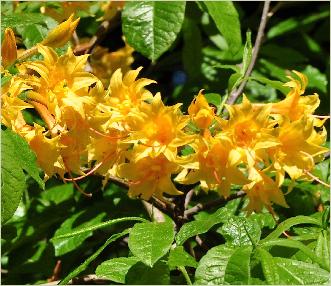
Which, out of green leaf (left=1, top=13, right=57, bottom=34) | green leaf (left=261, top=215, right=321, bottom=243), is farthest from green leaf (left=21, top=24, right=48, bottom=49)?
green leaf (left=261, top=215, right=321, bottom=243)

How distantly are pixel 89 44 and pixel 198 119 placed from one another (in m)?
0.99

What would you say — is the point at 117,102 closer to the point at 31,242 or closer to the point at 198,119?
the point at 198,119

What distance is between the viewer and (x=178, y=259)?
1380 millimetres

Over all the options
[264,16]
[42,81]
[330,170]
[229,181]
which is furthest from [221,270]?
[264,16]

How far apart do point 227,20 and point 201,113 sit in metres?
0.74

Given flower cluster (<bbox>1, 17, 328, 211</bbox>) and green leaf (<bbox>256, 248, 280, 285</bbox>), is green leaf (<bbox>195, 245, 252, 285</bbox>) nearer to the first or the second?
green leaf (<bbox>256, 248, 280, 285</bbox>)

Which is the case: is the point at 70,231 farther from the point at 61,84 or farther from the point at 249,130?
the point at 249,130

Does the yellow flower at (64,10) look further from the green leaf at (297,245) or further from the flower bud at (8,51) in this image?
the green leaf at (297,245)

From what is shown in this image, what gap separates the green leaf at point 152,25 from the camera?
2010mm

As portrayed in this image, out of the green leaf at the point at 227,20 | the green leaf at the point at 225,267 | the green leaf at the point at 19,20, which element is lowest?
the green leaf at the point at 225,267

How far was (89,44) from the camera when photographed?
93.7 inches

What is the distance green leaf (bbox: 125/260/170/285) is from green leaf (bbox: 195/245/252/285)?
7cm

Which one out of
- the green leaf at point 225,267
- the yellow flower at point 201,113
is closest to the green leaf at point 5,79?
the yellow flower at point 201,113

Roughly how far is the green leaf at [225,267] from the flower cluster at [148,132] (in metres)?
0.20
